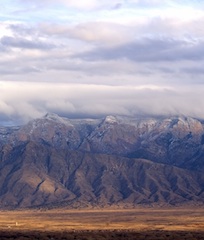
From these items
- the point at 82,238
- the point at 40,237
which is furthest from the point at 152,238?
the point at 40,237

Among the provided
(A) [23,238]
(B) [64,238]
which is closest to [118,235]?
(B) [64,238]

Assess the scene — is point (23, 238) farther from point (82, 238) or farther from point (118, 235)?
point (118, 235)

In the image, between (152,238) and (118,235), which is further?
(118,235)

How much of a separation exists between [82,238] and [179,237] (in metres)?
28.4

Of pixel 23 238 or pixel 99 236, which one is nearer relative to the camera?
pixel 23 238

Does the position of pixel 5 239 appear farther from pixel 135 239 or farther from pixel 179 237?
pixel 179 237

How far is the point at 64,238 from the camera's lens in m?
184

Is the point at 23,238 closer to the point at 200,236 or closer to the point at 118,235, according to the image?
the point at 118,235

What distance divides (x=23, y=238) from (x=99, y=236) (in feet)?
80.9

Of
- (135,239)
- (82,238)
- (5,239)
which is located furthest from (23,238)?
(135,239)

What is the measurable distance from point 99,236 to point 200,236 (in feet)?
99.3

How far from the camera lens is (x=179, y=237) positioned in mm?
189000

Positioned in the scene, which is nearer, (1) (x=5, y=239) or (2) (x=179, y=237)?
(1) (x=5, y=239)

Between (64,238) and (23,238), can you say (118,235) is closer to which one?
(64,238)
